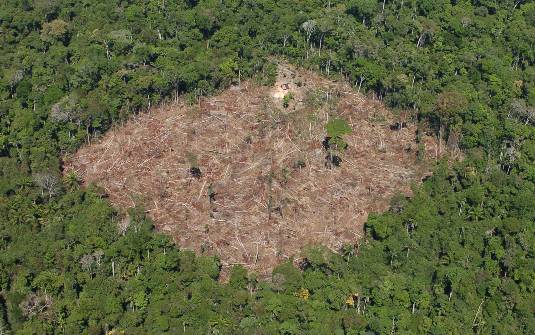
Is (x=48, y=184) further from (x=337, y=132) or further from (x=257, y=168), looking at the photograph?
(x=337, y=132)

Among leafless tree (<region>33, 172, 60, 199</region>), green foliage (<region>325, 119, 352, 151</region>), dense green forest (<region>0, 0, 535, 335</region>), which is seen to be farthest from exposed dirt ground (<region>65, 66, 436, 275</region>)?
leafless tree (<region>33, 172, 60, 199</region>)

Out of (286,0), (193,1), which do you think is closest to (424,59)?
(286,0)

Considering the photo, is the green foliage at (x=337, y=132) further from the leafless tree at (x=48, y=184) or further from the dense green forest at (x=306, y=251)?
the leafless tree at (x=48, y=184)

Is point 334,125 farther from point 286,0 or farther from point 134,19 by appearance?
point 134,19

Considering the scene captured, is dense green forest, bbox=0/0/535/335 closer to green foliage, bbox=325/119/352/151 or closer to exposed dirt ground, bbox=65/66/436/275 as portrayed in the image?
exposed dirt ground, bbox=65/66/436/275

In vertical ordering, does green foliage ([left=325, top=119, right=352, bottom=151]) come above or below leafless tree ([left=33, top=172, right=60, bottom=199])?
above
